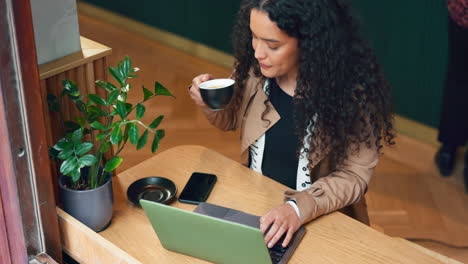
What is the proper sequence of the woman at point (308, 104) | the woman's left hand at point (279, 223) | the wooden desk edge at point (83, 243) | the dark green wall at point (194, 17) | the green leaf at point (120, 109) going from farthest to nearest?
the dark green wall at point (194, 17), the woman at point (308, 104), the woman's left hand at point (279, 223), the green leaf at point (120, 109), the wooden desk edge at point (83, 243)

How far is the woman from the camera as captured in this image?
1545 mm

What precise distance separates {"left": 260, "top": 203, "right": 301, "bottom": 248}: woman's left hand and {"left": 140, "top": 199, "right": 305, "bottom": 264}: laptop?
2 centimetres

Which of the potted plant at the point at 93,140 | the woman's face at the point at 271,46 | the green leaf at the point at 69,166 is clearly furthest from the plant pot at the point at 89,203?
the woman's face at the point at 271,46

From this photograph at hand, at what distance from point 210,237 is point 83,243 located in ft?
0.85

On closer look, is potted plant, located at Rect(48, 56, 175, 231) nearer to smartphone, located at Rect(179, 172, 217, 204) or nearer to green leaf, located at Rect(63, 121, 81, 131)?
green leaf, located at Rect(63, 121, 81, 131)

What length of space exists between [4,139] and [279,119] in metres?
0.97

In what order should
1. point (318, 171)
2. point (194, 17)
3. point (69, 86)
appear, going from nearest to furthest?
point (69, 86) → point (318, 171) → point (194, 17)

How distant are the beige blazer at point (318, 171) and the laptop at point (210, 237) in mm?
137

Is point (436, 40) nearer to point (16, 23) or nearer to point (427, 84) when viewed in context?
point (427, 84)

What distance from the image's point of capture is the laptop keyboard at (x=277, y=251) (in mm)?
1385

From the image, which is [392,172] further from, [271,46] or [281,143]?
[271,46]

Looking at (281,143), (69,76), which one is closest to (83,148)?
(69,76)

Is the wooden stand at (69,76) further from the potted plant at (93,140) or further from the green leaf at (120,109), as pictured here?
the green leaf at (120,109)

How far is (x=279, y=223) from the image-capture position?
1446 millimetres
